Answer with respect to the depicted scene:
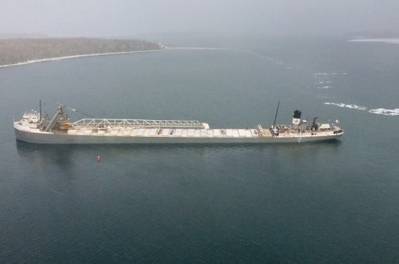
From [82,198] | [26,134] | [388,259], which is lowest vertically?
[388,259]

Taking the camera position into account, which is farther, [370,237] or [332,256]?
[370,237]

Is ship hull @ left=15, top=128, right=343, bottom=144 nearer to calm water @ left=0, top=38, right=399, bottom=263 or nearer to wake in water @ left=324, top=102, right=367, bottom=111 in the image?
calm water @ left=0, top=38, right=399, bottom=263

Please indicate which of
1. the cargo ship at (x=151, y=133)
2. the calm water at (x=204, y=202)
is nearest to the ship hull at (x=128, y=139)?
the cargo ship at (x=151, y=133)

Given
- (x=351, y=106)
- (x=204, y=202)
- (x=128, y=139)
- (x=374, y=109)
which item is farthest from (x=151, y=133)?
(x=374, y=109)

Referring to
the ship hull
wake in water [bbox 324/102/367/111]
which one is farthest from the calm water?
wake in water [bbox 324/102/367/111]

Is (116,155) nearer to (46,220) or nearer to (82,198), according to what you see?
(82,198)

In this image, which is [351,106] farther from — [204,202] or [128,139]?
[204,202]

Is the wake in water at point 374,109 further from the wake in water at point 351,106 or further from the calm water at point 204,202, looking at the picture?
the calm water at point 204,202

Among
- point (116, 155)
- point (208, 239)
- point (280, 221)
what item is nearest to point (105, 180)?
point (116, 155)
